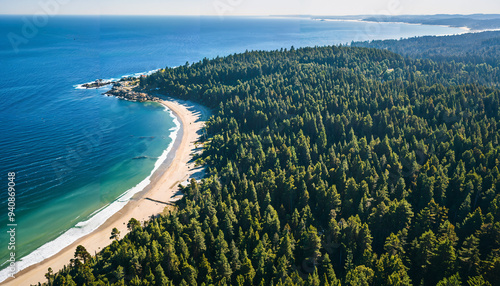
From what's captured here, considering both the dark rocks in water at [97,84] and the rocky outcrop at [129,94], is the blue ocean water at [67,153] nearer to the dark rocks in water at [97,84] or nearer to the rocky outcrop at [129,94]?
the rocky outcrop at [129,94]

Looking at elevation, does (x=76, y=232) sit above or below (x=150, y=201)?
below

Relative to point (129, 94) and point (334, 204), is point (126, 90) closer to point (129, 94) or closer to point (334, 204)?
point (129, 94)

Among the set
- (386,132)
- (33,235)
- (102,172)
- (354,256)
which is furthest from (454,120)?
(33,235)

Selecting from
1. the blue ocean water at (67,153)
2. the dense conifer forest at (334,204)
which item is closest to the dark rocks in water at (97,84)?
the blue ocean water at (67,153)

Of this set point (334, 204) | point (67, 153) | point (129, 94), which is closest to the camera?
point (334, 204)

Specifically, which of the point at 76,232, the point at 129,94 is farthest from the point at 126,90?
Answer: the point at 76,232

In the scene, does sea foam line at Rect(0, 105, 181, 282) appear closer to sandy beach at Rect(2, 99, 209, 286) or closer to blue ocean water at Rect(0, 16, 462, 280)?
blue ocean water at Rect(0, 16, 462, 280)
